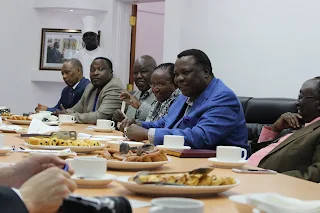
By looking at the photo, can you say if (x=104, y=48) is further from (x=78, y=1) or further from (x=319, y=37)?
(x=319, y=37)

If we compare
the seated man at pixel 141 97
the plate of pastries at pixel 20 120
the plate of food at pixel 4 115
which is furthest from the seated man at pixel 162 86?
the plate of food at pixel 4 115

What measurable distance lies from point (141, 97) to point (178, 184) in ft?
12.5

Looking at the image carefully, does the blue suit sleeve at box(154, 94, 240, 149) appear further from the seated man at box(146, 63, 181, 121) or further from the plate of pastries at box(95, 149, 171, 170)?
the seated man at box(146, 63, 181, 121)

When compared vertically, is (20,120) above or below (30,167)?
below

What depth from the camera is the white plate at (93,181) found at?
60.2 inches

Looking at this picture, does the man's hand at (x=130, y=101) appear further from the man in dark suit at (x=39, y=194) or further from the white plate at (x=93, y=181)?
the man in dark suit at (x=39, y=194)

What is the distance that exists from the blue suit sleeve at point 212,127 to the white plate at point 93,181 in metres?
1.53

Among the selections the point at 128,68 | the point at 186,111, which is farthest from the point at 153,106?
the point at 128,68

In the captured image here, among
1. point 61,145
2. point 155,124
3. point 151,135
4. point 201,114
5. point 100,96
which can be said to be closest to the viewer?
point 61,145

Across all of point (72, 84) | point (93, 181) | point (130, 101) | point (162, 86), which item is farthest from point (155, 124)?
point (72, 84)

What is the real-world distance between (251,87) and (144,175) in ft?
14.4

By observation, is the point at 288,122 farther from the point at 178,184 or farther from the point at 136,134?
the point at 178,184

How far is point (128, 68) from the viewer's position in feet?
27.3

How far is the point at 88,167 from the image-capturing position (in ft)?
5.11
